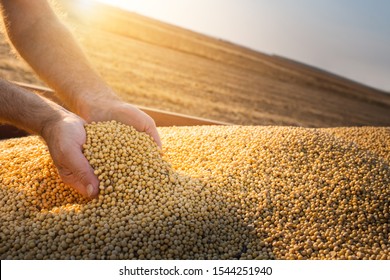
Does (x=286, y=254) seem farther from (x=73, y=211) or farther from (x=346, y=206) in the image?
(x=73, y=211)

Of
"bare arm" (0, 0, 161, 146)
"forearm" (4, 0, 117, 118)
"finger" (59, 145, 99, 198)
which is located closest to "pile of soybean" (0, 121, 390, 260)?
"finger" (59, 145, 99, 198)

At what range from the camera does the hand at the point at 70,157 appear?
157cm

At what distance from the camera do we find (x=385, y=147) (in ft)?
8.83

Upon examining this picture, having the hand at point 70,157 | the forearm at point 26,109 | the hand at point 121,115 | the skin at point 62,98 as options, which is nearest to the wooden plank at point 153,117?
the skin at point 62,98

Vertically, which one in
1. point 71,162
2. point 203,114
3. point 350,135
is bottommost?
point 203,114

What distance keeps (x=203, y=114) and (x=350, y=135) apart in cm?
263

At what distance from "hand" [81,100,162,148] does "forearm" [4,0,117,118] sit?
0.04 m

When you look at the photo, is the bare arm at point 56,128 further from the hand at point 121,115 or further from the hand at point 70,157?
the hand at point 121,115

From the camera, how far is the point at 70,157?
5.13 feet

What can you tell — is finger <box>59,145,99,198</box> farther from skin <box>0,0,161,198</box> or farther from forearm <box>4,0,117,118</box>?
forearm <box>4,0,117,118</box>

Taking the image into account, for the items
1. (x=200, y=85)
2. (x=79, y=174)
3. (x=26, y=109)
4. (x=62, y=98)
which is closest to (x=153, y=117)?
(x=62, y=98)

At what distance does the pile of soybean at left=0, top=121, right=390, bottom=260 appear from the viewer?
1.47 meters

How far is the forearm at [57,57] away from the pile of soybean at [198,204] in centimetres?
29
